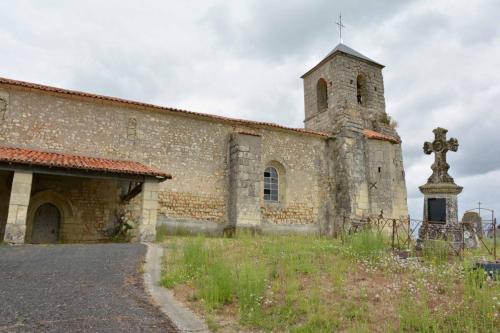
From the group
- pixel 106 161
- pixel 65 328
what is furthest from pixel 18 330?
pixel 106 161

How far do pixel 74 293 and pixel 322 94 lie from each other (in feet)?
58.4

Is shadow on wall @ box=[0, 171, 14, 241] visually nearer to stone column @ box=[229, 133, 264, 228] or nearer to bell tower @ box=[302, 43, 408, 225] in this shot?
stone column @ box=[229, 133, 264, 228]

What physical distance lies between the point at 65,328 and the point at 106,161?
9.10m

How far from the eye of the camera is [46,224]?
12828 mm

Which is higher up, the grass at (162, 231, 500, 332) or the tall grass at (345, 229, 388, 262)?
the tall grass at (345, 229, 388, 262)

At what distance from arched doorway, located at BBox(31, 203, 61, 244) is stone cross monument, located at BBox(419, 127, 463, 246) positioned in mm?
11481


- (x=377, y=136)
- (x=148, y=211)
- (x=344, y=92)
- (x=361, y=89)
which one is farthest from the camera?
(x=361, y=89)

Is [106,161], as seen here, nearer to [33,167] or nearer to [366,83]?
[33,167]

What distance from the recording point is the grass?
469 cm

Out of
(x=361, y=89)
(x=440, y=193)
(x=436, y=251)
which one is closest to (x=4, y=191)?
(x=436, y=251)

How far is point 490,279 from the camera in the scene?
5855mm

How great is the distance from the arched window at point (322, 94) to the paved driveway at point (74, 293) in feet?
48.1

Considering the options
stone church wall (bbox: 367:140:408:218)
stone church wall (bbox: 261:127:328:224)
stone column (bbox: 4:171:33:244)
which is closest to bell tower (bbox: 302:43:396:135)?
stone church wall (bbox: 367:140:408:218)

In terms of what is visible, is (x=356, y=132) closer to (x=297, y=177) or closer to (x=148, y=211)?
(x=297, y=177)
